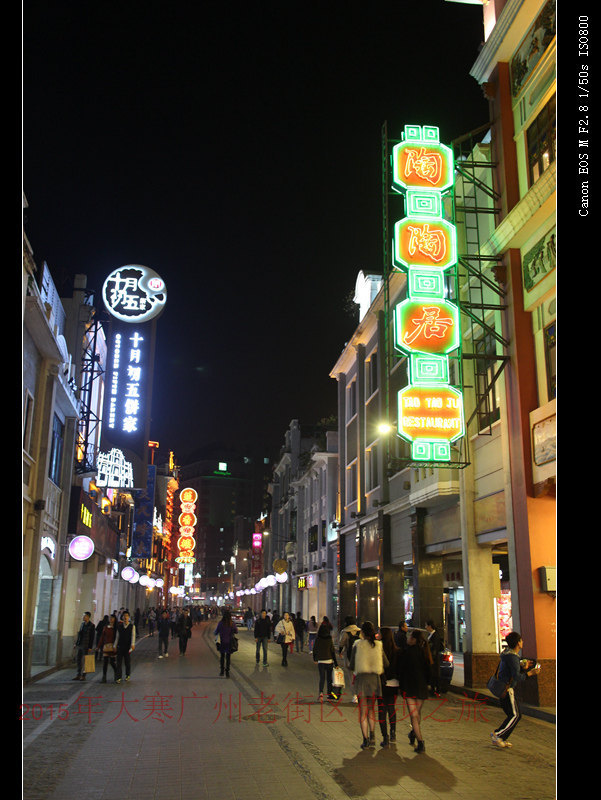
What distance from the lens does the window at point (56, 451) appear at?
23.2 m

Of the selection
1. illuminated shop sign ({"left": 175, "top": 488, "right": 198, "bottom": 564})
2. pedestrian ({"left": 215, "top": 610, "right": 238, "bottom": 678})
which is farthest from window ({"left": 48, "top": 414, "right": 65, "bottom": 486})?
illuminated shop sign ({"left": 175, "top": 488, "right": 198, "bottom": 564})

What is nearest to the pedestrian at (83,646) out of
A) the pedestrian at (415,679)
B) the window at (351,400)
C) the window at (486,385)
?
the pedestrian at (415,679)

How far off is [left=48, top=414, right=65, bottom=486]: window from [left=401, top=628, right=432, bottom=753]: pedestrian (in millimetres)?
15491

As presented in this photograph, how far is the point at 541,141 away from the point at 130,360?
60.1 ft

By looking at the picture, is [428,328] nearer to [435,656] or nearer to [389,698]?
[435,656]

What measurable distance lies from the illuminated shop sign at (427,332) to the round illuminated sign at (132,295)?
13.4 meters

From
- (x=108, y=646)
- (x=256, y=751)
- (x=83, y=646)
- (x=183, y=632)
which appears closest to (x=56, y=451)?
(x=83, y=646)

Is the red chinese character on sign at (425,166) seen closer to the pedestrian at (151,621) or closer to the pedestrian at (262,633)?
the pedestrian at (262,633)

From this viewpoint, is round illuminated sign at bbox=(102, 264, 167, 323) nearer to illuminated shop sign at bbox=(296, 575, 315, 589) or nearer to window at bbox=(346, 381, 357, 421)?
window at bbox=(346, 381, 357, 421)

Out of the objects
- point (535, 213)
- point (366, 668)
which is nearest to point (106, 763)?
point (366, 668)

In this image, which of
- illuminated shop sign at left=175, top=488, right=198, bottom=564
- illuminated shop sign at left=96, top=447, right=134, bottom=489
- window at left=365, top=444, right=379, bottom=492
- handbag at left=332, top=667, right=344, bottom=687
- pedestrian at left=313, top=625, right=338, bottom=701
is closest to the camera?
handbag at left=332, top=667, right=344, bottom=687

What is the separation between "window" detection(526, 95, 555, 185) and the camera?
16.8m

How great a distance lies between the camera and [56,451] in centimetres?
2409
